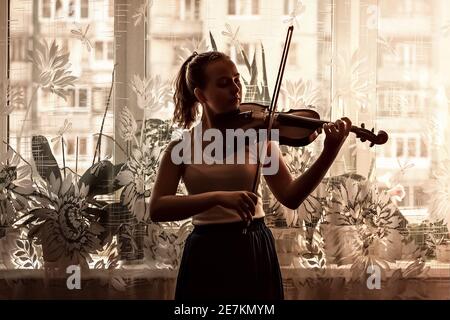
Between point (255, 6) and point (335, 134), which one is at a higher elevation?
point (255, 6)

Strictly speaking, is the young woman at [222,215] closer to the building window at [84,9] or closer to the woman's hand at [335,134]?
the woman's hand at [335,134]

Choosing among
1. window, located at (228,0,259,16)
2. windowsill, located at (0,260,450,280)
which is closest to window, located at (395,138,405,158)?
windowsill, located at (0,260,450,280)

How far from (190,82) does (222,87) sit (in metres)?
0.08

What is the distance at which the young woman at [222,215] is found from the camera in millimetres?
1187

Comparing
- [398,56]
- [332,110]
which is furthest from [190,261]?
[398,56]

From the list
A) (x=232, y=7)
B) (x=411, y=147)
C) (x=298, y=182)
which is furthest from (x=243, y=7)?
(x=298, y=182)

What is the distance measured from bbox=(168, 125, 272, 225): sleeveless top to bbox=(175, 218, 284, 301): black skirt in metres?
0.02

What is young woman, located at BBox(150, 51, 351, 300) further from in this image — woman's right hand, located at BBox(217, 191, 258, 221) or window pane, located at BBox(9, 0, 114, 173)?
window pane, located at BBox(9, 0, 114, 173)

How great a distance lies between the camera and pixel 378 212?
5.74ft

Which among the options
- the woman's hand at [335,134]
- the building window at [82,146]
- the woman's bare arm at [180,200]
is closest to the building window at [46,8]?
the building window at [82,146]

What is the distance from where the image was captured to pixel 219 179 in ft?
3.93

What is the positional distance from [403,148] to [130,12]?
78 centimetres

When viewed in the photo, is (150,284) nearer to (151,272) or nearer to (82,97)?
(151,272)

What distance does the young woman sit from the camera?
1187 mm
